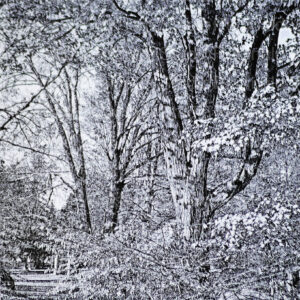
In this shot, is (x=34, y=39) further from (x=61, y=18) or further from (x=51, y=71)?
(x=51, y=71)

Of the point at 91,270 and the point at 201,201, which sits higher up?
the point at 201,201

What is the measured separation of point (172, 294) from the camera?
4.16 metres

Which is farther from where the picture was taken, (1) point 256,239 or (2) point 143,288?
(1) point 256,239

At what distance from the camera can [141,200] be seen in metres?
12.7

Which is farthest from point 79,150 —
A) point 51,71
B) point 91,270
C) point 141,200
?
point 91,270

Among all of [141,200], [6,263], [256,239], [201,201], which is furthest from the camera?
[141,200]

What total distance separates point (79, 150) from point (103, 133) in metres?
1.76

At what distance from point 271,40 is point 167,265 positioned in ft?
14.5

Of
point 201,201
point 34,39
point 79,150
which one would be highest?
point 34,39

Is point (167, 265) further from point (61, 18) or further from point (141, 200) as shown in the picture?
point (141, 200)

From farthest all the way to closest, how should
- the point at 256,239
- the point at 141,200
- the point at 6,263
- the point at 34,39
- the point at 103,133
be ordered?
the point at 141,200 → the point at 103,133 → the point at 6,263 → the point at 34,39 → the point at 256,239

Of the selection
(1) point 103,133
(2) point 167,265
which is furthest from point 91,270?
(1) point 103,133

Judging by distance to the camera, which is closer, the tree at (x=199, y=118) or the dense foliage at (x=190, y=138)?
the dense foliage at (x=190, y=138)

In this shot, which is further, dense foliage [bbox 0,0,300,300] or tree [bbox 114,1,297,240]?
tree [bbox 114,1,297,240]
